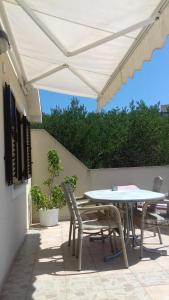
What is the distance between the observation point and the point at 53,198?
9141 millimetres

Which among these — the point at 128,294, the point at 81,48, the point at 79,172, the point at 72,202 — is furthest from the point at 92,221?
the point at 79,172

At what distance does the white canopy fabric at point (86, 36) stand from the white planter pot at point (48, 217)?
3175 mm

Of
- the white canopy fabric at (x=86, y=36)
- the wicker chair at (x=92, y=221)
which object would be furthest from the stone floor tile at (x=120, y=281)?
the white canopy fabric at (x=86, y=36)

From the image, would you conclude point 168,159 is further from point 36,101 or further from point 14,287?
point 14,287

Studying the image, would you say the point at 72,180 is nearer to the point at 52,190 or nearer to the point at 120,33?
the point at 52,190

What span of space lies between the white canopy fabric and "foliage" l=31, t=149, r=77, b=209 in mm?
2674

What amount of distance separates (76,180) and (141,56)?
17.7 feet

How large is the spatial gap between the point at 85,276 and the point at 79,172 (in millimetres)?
5303

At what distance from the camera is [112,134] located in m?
11.9

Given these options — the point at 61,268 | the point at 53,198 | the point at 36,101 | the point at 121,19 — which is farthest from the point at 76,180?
the point at 121,19

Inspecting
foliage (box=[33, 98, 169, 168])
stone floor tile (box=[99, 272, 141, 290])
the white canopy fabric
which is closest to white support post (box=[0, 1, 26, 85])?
the white canopy fabric

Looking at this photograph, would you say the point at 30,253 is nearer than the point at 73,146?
Yes

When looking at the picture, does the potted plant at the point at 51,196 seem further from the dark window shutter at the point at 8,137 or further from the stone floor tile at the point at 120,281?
the stone floor tile at the point at 120,281

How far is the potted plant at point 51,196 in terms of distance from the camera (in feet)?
29.1
